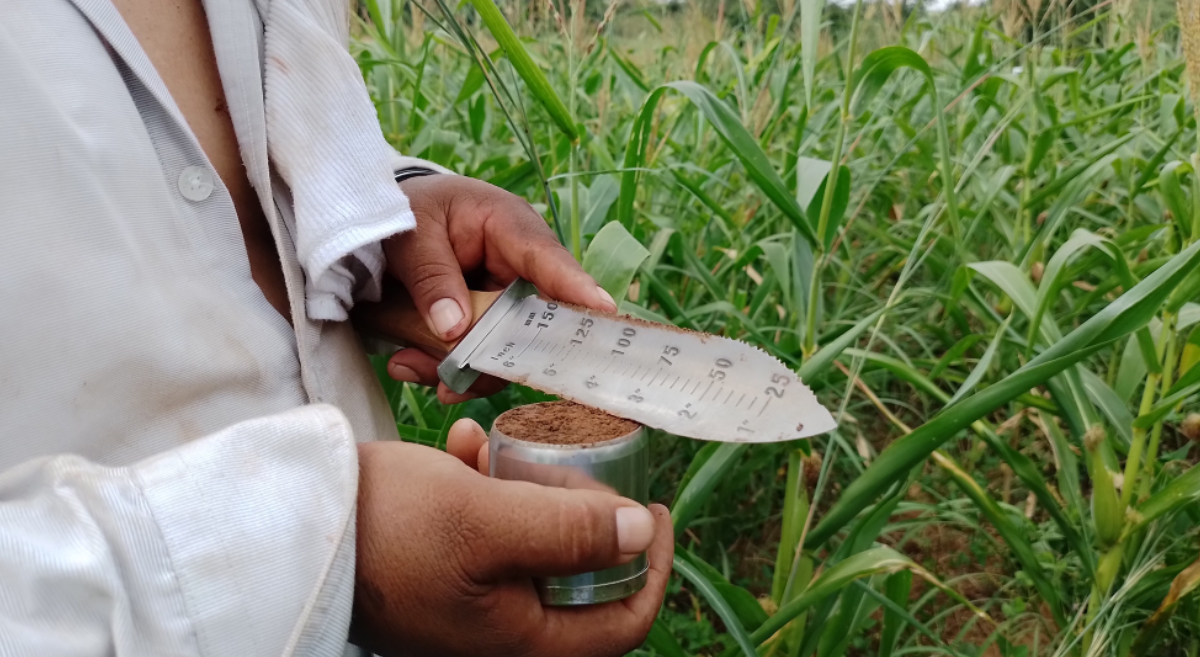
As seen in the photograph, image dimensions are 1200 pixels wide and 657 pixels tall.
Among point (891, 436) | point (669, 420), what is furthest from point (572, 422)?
point (891, 436)

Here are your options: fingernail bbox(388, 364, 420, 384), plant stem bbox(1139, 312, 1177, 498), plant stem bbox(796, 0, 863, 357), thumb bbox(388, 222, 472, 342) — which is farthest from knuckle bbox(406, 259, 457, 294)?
plant stem bbox(1139, 312, 1177, 498)

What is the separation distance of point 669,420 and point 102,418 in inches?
15.2

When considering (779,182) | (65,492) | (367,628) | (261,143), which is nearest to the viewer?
(65,492)

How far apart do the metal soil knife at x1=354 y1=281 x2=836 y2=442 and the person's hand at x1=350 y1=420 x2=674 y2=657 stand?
8 cm

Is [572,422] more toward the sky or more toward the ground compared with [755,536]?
more toward the sky

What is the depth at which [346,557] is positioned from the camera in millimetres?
486

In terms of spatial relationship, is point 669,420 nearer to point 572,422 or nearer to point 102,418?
point 572,422

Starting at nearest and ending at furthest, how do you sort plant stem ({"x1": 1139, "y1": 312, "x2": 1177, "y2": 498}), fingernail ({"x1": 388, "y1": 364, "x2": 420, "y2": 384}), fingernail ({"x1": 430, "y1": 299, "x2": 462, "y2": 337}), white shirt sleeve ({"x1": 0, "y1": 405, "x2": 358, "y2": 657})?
white shirt sleeve ({"x1": 0, "y1": 405, "x2": 358, "y2": 657})
fingernail ({"x1": 430, "y1": 299, "x2": 462, "y2": 337})
fingernail ({"x1": 388, "y1": 364, "x2": 420, "y2": 384})
plant stem ({"x1": 1139, "y1": 312, "x2": 1177, "y2": 498})

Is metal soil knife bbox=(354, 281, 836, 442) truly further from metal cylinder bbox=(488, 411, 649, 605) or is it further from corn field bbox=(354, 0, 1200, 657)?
corn field bbox=(354, 0, 1200, 657)

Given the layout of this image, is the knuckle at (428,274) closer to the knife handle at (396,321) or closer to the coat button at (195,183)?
the knife handle at (396,321)

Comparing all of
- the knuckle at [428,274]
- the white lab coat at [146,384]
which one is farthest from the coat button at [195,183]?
the knuckle at [428,274]

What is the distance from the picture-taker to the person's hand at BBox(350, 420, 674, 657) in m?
0.49

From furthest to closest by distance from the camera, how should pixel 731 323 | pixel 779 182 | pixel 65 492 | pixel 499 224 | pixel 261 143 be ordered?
pixel 731 323 → pixel 779 182 → pixel 499 224 → pixel 261 143 → pixel 65 492

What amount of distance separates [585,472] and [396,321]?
1.25 ft
